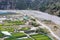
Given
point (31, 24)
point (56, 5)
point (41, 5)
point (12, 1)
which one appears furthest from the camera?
point (12, 1)

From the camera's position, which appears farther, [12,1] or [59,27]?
[12,1]

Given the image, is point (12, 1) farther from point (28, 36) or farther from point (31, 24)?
point (28, 36)

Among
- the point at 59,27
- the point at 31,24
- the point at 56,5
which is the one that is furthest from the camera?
the point at 56,5

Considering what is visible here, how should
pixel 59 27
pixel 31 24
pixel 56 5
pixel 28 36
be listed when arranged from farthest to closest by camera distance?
pixel 56 5 → pixel 31 24 → pixel 59 27 → pixel 28 36

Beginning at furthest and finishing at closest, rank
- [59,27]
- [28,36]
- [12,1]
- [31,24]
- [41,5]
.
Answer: [12,1] < [41,5] < [31,24] < [59,27] < [28,36]

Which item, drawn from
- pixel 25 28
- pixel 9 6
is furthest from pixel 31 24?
pixel 9 6

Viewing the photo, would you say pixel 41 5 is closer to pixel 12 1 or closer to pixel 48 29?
pixel 12 1

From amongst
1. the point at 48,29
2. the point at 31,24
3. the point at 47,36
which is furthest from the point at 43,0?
the point at 47,36

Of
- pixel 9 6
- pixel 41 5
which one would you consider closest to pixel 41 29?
pixel 41 5

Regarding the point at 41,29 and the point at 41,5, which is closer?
the point at 41,29
